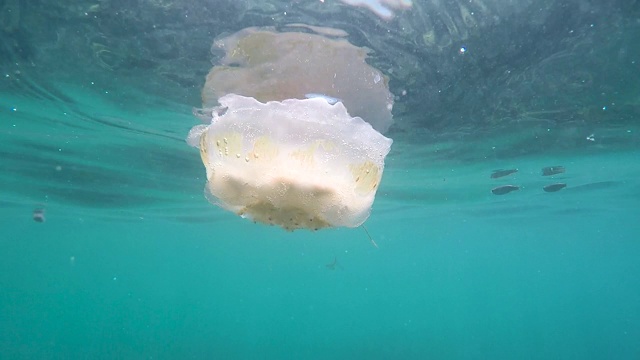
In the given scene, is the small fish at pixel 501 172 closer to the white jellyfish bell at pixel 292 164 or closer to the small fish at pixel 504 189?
the small fish at pixel 504 189

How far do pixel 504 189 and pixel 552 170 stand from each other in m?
3.99

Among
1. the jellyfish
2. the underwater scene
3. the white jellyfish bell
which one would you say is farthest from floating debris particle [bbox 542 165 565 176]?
the white jellyfish bell

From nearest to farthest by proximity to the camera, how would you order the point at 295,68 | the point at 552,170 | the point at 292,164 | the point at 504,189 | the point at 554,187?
the point at 292,164 → the point at 295,68 → the point at 552,170 → the point at 554,187 → the point at 504,189

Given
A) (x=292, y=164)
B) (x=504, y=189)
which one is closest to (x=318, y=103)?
(x=292, y=164)

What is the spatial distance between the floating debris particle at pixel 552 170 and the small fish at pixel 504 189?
106 inches

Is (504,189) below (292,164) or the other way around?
the other way around

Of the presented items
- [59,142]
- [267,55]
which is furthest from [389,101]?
[59,142]

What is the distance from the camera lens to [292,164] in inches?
151

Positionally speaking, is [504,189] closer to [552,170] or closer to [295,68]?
[552,170]

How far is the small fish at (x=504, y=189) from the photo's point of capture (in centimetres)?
2012

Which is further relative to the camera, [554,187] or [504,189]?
[504,189]

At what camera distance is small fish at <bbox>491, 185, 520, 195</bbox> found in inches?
792

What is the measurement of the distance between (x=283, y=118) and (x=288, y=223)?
99cm

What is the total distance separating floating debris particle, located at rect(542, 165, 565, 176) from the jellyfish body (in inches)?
563
